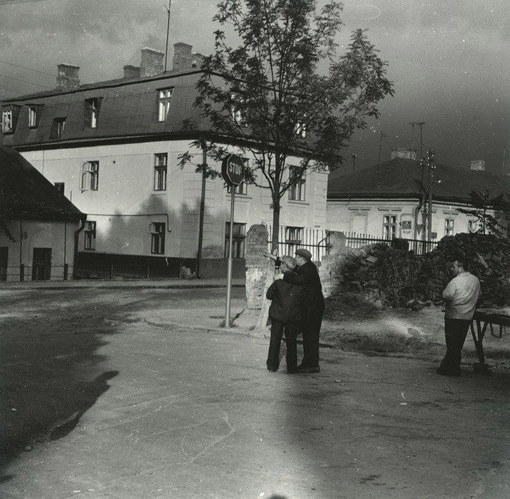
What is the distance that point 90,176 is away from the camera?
41.1 m

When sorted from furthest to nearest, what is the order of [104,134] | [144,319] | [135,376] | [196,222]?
[104,134], [196,222], [144,319], [135,376]

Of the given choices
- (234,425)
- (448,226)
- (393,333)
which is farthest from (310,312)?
(448,226)

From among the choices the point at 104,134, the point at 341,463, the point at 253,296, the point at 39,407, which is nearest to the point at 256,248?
the point at 253,296

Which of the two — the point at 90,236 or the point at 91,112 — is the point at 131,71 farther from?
the point at 90,236

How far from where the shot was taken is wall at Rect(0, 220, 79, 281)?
31.2 meters

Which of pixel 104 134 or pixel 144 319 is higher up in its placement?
pixel 104 134

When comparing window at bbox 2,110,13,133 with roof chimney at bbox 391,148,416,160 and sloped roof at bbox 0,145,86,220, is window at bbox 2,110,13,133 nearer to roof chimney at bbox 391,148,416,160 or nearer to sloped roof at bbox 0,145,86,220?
sloped roof at bbox 0,145,86,220

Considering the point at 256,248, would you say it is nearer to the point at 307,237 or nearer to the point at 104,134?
the point at 307,237

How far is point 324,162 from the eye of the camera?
64.8 feet

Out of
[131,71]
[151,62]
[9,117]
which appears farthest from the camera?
[9,117]

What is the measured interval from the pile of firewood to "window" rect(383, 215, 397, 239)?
104ft

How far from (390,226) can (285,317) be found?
1634 inches

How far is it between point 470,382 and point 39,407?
5.45m

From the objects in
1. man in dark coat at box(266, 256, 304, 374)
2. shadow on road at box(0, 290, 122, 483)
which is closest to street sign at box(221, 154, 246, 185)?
shadow on road at box(0, 290, 122, 483)
